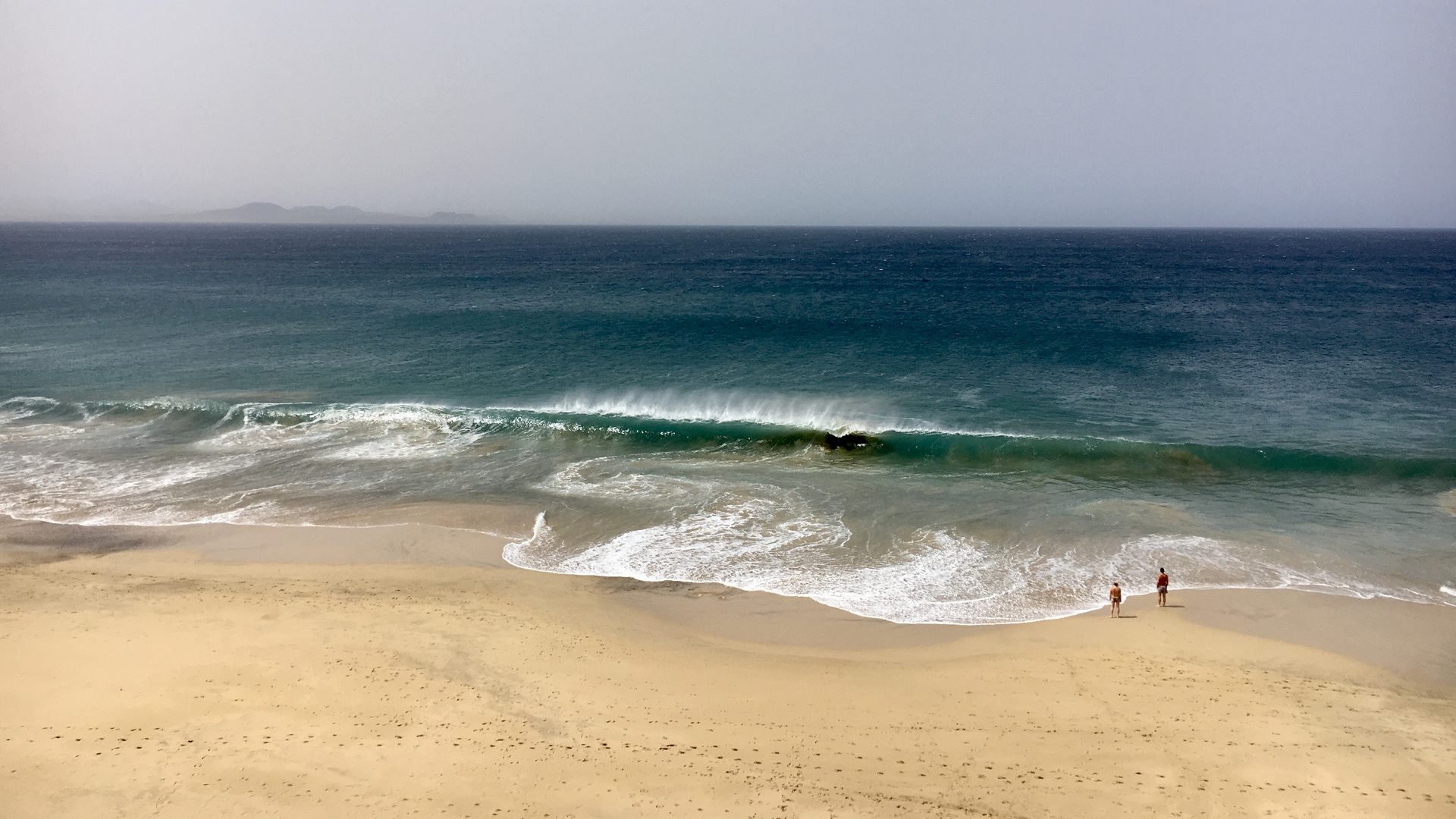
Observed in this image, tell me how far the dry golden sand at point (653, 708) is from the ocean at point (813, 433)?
195 centimetres

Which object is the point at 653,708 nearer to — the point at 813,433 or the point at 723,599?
the point at 723,599

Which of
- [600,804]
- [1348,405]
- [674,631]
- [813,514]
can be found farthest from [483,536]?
[1348,405]

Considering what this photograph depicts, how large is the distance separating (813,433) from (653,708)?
59.7 ft

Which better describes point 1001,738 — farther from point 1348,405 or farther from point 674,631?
point 1348,405

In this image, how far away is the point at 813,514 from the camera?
23.0 metres

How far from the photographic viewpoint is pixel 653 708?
1358cm

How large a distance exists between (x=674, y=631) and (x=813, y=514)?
25.1 ft

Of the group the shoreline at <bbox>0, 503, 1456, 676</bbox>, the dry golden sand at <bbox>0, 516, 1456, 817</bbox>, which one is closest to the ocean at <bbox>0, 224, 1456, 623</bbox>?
the shoreline at <bbox>0, 503, 1456, 676</bbox>

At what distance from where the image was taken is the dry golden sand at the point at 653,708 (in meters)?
11.3

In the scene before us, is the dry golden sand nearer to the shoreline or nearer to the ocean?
the shoreline

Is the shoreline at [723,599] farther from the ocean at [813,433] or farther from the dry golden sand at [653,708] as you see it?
the ocean at [813,433]

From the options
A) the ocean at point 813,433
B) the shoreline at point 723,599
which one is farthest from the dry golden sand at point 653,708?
the ocean at point 813,433

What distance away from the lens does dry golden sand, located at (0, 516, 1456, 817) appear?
1130 cm

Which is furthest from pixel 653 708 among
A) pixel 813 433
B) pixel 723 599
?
pixel 813 433
